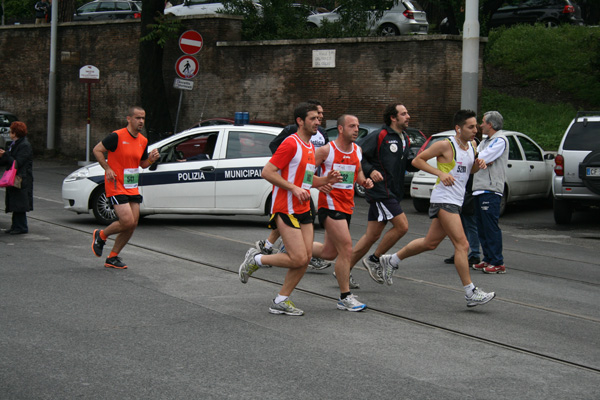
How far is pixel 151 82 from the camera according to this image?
85.6 ft

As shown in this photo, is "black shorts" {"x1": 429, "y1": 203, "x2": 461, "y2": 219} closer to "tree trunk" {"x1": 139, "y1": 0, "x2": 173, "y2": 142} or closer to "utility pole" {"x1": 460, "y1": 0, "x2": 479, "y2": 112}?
"utility pole" {"x1": 460, "y1": 0, "x2": 479, "y2": 112}

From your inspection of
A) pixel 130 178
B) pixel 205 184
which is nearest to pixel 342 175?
pixel 130 178

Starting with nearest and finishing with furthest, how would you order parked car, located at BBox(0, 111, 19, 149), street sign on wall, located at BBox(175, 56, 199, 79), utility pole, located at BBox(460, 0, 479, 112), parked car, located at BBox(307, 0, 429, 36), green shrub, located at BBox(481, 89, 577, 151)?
utility pole, located at BBox(460, 0, 479, 112) → street sign on wall, located at BBox(175, 56, 199, 79) → green shrub, located at BBox(481, 89, 577, 151) → parked car, located at BBox(0, 111, 19, 149) → parked car, located at BBox(307, 0, 429, 36)

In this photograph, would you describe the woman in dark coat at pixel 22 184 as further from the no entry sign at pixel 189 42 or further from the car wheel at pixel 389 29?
the car wheel at pixel 389 29

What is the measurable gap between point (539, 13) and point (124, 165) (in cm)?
2920

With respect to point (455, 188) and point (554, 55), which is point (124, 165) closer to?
point (455, 188)

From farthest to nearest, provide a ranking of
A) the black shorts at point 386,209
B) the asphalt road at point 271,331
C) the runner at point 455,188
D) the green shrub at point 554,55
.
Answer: the green shrub at point 554,55 < the black shorts at point 386,209 < the runner at point 455,188 < the asphalt road at point 271,331

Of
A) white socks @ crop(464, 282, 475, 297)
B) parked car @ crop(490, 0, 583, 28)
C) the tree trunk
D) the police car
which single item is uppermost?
parked car @ crop(490, 0, 583, 28)

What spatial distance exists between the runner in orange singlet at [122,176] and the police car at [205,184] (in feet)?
11.3

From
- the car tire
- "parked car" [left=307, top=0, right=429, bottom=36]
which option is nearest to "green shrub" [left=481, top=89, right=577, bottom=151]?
"parked car" [left=307, top=0, right=429, bottom=36]

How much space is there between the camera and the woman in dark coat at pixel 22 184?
12.1 meters

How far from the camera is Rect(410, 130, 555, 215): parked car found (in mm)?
15938

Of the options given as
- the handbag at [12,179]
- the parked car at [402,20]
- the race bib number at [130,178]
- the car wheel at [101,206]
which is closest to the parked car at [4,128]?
the parked car at [402,20]

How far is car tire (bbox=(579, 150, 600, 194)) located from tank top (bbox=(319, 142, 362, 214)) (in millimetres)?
7063
